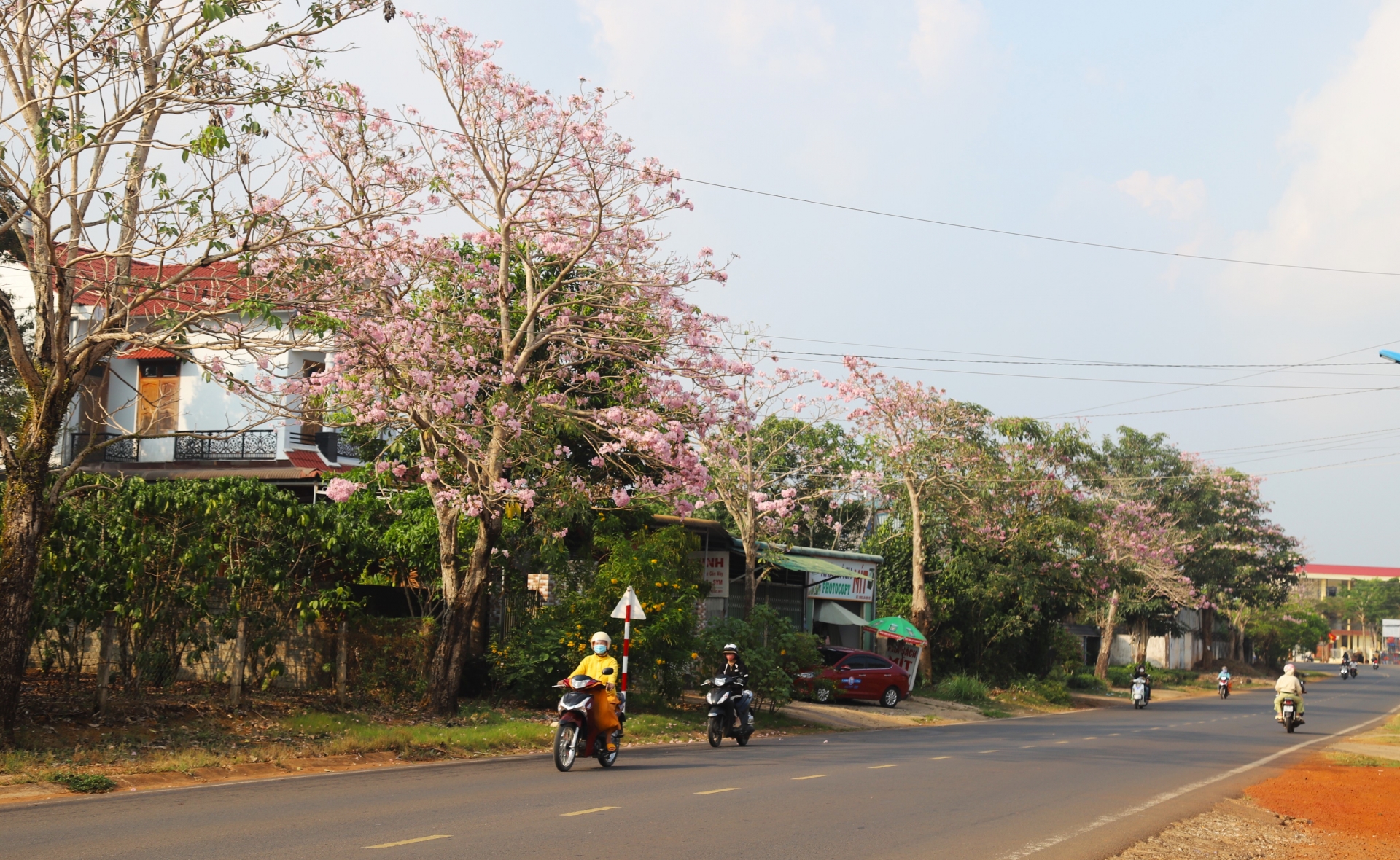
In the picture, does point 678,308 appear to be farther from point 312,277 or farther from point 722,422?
point 312,277

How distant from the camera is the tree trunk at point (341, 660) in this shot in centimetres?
1828

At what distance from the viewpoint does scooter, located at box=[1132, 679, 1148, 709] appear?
1537 inches

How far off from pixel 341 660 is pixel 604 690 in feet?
18.7

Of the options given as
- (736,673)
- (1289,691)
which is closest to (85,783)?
(736,673)

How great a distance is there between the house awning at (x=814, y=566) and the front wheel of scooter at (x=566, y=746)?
1804 cm

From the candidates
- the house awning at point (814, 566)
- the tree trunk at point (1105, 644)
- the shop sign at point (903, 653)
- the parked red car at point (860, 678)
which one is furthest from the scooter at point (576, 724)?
the tree trunk at point (1105, 644)

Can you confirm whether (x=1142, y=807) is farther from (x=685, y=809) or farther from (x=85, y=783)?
(x=85, y=783)

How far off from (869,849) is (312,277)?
28.7 feet

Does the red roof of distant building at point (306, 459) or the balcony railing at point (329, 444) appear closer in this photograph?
the red roof of distant building at point (306, 459)

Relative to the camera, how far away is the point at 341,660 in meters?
18.4

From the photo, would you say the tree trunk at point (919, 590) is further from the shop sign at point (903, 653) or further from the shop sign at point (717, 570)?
the shop sign at point (717, 570)

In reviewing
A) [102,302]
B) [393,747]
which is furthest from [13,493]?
[393,747]

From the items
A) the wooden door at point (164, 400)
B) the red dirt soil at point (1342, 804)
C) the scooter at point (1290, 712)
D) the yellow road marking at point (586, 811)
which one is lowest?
the scooter at point (1290, 712)

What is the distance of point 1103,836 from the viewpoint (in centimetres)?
1097
